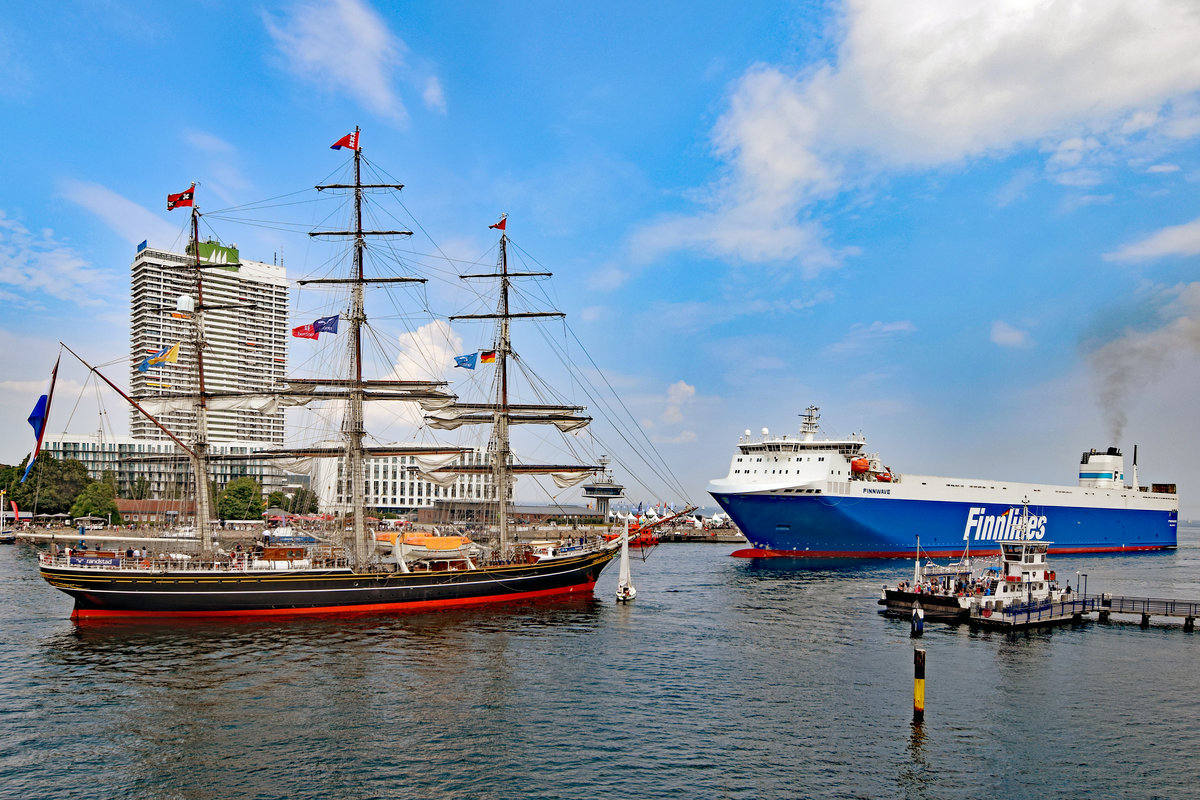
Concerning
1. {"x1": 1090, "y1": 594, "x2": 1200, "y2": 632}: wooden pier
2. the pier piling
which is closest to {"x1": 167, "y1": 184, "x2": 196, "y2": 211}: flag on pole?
the pier piling

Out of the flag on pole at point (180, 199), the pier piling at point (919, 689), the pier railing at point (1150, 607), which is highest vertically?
the flag on pole at point (180, 199)

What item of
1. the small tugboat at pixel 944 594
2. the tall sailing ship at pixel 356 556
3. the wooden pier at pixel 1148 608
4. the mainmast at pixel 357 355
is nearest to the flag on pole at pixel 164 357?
the tall sailing ship at pixel 356 556

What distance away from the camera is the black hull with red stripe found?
43.5 meters

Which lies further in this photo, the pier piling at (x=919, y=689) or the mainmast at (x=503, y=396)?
the mainmast at (x=503, y=396)

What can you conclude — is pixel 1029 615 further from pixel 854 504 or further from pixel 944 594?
pixel 854 504

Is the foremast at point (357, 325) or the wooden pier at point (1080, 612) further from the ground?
the foremast at point (357, 325)

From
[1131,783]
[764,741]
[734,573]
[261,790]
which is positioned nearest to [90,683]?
[261,790]

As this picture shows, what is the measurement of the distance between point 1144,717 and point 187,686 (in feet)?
118

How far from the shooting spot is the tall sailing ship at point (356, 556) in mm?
44156

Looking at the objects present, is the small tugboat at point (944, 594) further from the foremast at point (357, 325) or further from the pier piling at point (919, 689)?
the foremast at point (357, 325)

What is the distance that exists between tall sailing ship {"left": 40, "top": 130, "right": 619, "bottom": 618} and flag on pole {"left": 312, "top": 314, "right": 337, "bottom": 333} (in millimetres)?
2027

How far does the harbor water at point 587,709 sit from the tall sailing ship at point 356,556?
1.69 metres

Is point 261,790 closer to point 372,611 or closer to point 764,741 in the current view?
point 764,741

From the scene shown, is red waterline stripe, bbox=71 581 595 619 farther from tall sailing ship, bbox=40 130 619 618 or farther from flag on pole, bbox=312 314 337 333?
flag on pole, bbox=312 314 337 333
